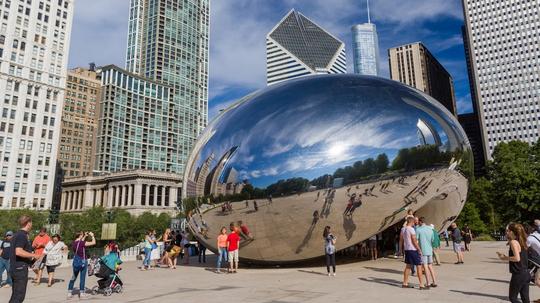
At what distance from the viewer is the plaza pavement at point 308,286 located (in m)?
8.59

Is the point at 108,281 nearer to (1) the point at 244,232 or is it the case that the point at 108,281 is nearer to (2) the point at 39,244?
(2) the point at 39,244

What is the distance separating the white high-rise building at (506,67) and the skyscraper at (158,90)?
353 ft

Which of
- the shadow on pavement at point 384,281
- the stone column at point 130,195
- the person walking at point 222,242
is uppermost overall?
the stone column at point 130,195

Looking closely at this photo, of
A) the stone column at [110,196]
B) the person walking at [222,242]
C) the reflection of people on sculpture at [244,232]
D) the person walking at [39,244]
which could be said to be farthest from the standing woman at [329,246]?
the stone column at [110,196]

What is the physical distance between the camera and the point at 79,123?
5246 inches

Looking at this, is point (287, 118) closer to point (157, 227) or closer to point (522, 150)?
point (522, 150)

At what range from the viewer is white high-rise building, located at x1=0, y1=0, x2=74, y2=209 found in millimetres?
87062

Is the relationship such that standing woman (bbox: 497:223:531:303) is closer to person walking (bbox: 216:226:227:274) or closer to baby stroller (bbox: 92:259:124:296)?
person walking (bbox: 216:226:227:274)

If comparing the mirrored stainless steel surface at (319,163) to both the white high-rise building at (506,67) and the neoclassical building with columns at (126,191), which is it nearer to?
the neoclassical building with columns at (126,191)

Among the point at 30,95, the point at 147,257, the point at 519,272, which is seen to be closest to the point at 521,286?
the point at 519,272

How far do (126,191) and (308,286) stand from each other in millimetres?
113356

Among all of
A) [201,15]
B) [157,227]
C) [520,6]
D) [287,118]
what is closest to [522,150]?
[287,118]

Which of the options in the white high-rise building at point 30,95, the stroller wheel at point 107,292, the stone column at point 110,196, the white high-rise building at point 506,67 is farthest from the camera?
the white high-rise building at point 506,67

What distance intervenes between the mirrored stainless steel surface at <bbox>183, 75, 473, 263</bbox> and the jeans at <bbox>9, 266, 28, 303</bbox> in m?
6.08
